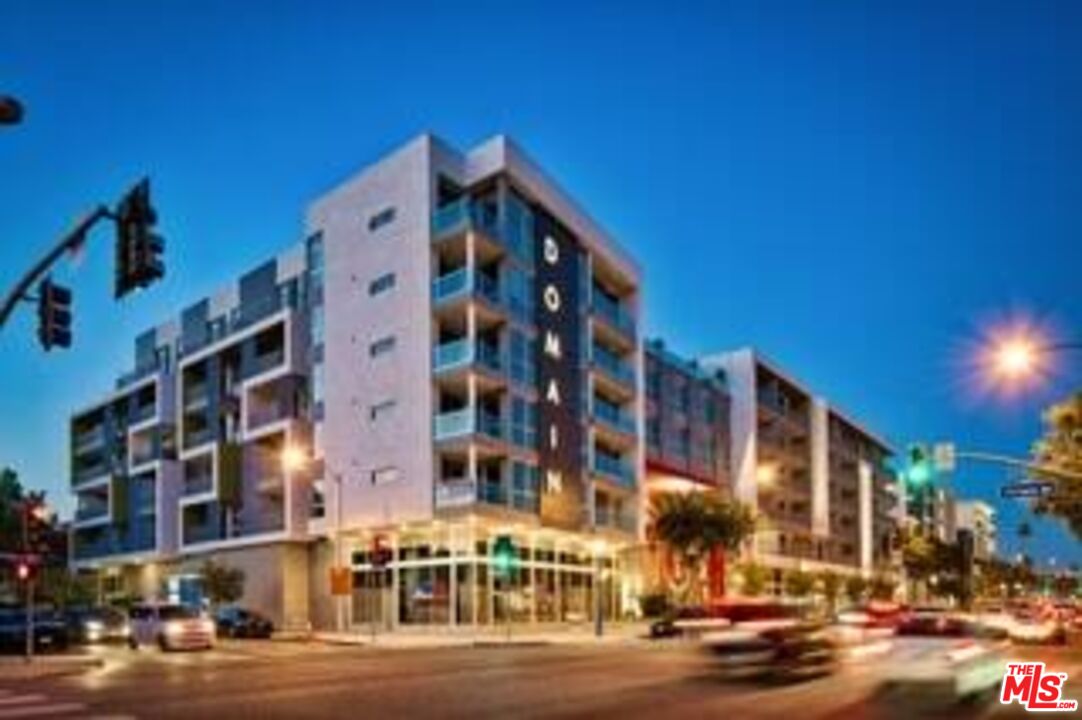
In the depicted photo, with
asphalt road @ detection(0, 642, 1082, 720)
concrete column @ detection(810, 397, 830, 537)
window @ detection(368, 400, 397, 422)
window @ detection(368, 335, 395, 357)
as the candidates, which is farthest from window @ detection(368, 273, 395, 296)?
concrete column @ detection(810, 397, 830, 537)

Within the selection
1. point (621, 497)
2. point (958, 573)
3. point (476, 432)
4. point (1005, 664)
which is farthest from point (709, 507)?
point (958, 573)

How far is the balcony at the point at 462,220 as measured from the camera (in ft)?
213

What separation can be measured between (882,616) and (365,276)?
29437mm

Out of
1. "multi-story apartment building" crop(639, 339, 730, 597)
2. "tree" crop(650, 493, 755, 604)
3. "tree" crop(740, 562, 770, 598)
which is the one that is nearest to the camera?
"tree" crop(650, 493, 755, 604)

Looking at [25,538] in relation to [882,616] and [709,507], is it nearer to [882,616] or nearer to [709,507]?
[882,616]

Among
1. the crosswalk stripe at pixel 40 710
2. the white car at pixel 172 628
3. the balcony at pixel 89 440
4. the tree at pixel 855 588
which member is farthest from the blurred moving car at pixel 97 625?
the tree at pixel 855 588

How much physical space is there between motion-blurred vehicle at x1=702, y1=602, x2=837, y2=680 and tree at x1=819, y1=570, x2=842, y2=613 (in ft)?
308

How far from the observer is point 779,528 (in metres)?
116

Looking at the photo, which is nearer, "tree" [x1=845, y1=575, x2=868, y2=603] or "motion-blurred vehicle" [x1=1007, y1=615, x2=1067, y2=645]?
"motion-blurred vehicle" [x1=1007, y1=615, x2=1067, y2=645]

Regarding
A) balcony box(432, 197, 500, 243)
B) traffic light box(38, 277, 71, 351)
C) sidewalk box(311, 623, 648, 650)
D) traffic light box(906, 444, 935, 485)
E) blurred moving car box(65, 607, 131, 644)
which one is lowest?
sidewalk box(311, 623, 648, 650)

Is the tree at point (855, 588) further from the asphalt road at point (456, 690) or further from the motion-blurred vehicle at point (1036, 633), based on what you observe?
the asphalt road at point (456, 690)

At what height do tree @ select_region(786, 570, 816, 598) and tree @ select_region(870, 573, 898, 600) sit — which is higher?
tree @ select_region(786, 570, 816, 598)

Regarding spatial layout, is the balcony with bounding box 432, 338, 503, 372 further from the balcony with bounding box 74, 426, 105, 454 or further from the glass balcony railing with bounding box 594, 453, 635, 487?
the balcony with bounding box 74, 426, 105, 454

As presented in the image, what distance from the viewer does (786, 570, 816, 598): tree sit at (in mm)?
110188
